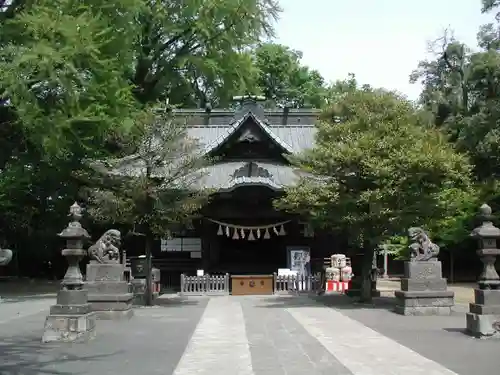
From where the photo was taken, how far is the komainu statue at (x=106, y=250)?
641 inches

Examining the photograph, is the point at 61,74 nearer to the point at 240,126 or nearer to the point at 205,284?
the point at 205,284

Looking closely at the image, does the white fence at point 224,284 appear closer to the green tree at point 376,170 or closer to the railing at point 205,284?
the railing at point 205,284

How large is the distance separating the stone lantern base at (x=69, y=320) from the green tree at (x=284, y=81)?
39167 mm

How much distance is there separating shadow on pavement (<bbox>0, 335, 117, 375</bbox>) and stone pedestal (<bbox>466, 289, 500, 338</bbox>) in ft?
22.7

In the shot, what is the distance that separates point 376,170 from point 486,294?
587 centimetres

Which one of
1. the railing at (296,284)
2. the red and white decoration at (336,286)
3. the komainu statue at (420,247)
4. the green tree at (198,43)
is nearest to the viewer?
the komainu statue at (420,247)

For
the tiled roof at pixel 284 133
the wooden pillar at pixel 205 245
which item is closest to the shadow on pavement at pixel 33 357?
the wooden pillar at pixel 205 245

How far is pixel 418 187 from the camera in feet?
58.9

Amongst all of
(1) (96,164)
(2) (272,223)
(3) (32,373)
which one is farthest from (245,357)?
(2) (272,223)

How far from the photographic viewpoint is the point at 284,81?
2047 inches

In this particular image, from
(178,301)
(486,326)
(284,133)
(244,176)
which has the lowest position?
(178,301)

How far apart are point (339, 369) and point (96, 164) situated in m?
16.5

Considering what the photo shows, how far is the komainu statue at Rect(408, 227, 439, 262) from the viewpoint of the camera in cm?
1647

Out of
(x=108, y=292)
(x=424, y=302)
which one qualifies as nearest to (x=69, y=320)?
(x=108, y=292)
